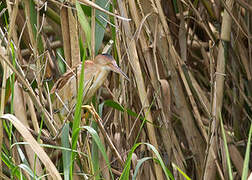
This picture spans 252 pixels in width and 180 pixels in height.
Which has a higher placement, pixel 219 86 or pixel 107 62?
pixel 107 62

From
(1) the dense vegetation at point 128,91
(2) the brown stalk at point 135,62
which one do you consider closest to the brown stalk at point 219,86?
(1) the dense vegetation at point 128,91

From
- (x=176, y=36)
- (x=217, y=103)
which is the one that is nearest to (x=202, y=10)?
(x=176, y=36)

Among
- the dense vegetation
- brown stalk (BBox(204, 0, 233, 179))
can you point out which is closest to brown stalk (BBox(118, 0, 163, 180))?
the dense vegetation

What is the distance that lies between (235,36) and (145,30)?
0.53m

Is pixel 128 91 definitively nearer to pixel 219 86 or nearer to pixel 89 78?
pixel 89 78

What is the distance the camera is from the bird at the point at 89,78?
4.07 feet

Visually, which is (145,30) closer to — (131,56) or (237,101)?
(131,56)

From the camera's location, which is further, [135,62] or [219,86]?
[219,86]

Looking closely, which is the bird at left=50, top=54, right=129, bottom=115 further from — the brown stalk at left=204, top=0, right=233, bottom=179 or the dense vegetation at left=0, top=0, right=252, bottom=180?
the brown stalk at left=204, top=0, right=233, bottom=179

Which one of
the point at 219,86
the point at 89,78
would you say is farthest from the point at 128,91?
the point at 219,86

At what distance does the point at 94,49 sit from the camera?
1.20 m

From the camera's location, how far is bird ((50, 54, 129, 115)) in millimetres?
1239

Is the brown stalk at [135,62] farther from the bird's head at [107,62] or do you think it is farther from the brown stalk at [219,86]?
the brown stalk at [219,86]

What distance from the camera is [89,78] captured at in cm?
135
